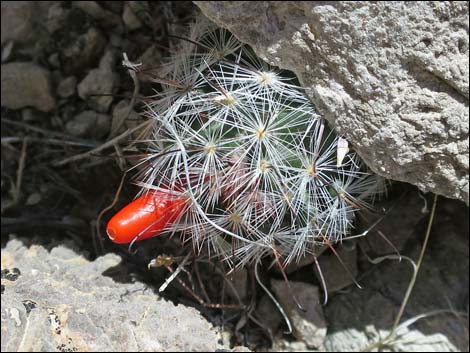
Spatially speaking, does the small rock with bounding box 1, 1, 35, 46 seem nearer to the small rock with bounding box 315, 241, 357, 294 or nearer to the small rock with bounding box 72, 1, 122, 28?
the small rock with bounding box 72, 1, 122, 28

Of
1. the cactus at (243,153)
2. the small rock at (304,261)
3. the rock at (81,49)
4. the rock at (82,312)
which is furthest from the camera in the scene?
the rock at (81,49)

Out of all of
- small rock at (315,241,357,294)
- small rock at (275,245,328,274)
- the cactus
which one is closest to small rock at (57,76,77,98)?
the cactus

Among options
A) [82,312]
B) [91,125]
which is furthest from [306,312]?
[91,125]

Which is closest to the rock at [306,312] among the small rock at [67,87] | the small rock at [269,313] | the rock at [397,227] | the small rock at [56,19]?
the small rock at [269,313]

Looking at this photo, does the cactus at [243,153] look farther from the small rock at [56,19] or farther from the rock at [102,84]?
the small rock at [56,19]

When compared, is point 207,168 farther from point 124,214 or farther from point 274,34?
point 274,34

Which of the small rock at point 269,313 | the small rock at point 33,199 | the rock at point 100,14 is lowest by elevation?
the small rock at point 33,199
